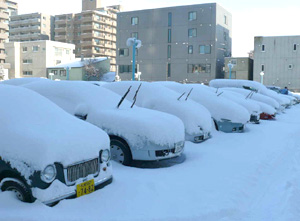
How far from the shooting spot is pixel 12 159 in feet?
11.5

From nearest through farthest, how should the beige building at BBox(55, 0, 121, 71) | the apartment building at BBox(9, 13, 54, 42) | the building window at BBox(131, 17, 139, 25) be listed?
the building window at BBox(131, 17, 139, 25) → the beige building at BBox(55, 0, 121, 71) → the apartment building at BBox(9, 13, 54, 42)

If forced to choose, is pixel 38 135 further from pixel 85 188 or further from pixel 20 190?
pixel 85 188

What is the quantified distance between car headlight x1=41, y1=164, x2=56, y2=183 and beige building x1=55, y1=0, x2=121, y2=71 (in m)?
76.2

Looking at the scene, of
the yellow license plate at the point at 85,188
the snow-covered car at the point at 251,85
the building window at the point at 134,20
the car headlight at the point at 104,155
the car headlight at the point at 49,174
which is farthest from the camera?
the building window at the point at 134,20

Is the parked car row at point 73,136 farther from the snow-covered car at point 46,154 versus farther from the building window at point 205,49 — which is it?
the building window at point 205,49

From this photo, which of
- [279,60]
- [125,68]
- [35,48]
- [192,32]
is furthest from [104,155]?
[35,48]

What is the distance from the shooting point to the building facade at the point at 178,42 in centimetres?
4900

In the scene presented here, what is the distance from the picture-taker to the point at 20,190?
3545 mm

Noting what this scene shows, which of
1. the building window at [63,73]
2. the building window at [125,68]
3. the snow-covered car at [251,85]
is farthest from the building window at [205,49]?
the snow-covered car at [251,85]

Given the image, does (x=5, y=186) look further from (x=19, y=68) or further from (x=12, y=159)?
(x=19, y=68)

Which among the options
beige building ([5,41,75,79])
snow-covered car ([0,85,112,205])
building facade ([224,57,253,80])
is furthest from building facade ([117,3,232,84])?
snow-covered car ([0,85,112,205])

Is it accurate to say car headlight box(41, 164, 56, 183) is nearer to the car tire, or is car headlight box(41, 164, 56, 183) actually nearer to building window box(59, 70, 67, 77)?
the car tire

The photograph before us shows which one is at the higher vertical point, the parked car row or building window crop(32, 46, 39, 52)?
building window crop(32, 46, 39, 52)

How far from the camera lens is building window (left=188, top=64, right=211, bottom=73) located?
4905 centimetres
